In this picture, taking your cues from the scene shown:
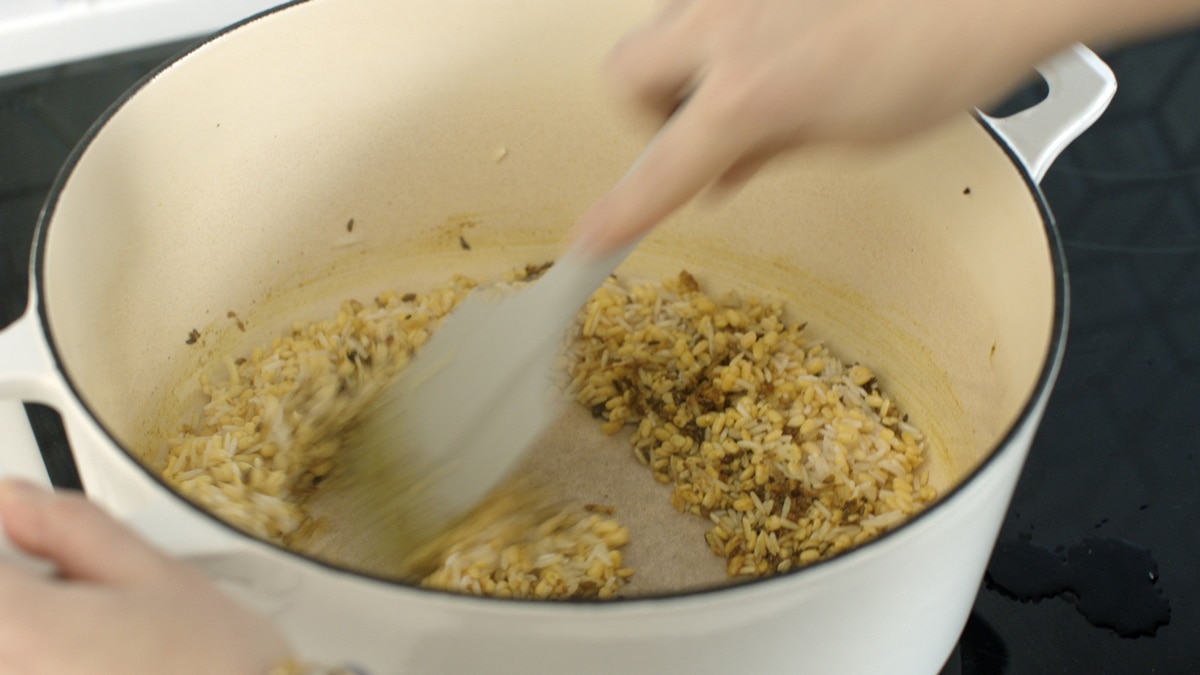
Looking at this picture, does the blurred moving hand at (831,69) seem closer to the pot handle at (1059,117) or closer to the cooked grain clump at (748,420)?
the pot handle at (1059,117)

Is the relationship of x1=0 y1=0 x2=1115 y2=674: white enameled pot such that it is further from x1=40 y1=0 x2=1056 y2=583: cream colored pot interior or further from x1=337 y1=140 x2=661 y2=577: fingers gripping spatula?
x1=337 y1=140 x2=661 y2=577: fingers gripping spatula

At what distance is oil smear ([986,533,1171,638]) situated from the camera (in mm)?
806

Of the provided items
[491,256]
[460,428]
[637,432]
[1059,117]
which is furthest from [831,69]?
[491,256]

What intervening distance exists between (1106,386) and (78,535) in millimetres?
818

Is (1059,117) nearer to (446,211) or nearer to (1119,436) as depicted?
(1119,436)

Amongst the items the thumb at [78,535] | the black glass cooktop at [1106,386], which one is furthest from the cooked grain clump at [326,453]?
the thumb at [78,535]

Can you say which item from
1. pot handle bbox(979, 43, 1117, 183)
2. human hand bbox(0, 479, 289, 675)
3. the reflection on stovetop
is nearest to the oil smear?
the reflection on stovetop

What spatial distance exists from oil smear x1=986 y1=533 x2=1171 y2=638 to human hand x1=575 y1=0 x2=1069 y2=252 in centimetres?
40

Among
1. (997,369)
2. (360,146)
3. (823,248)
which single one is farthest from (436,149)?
(997,369)

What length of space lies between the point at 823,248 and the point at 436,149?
38cm

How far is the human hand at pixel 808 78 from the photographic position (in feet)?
1.83

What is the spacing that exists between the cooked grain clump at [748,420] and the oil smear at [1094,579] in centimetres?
9

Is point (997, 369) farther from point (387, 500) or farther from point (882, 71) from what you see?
point (387, 500)

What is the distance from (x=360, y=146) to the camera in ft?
3.32
